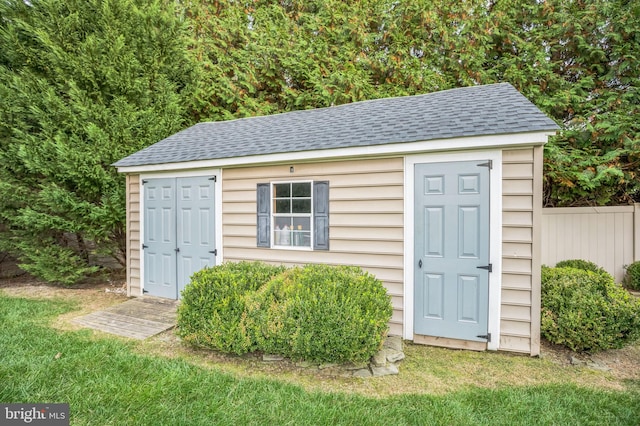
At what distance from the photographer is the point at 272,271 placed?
4500 mm

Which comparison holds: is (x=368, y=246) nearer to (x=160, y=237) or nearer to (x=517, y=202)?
(x=517, y=202)

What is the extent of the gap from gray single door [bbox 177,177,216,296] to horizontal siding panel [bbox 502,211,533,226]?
4.51 m

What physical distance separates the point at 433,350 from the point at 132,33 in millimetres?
8437

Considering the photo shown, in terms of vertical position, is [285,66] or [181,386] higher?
Answer: [285,66]

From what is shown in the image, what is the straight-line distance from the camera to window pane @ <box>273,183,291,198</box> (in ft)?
17.7

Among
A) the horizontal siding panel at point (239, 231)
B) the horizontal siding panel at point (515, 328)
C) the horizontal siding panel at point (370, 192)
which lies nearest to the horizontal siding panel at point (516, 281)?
the horizontal siding panel at point (515, 328)

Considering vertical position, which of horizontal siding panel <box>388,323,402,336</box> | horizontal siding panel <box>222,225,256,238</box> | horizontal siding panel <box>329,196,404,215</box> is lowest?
horizontal siding panel <box>388,323,402,336</box>

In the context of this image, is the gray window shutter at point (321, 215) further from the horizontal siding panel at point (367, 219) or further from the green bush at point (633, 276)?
the green bush at point (633, 276)

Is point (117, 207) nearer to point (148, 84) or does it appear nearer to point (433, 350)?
point (148, 84)

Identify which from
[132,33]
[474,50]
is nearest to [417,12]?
[474,50]

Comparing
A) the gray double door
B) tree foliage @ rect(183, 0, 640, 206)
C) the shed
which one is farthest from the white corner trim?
tree foliage @ rect(183, 0, 640, 206)

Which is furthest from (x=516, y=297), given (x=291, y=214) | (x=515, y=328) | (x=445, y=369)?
(x=291, y=214)

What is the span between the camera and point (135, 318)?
5219mm

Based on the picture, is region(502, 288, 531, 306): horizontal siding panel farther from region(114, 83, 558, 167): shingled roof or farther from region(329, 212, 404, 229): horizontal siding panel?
region(114, 83, 558, 167): shingled roof
